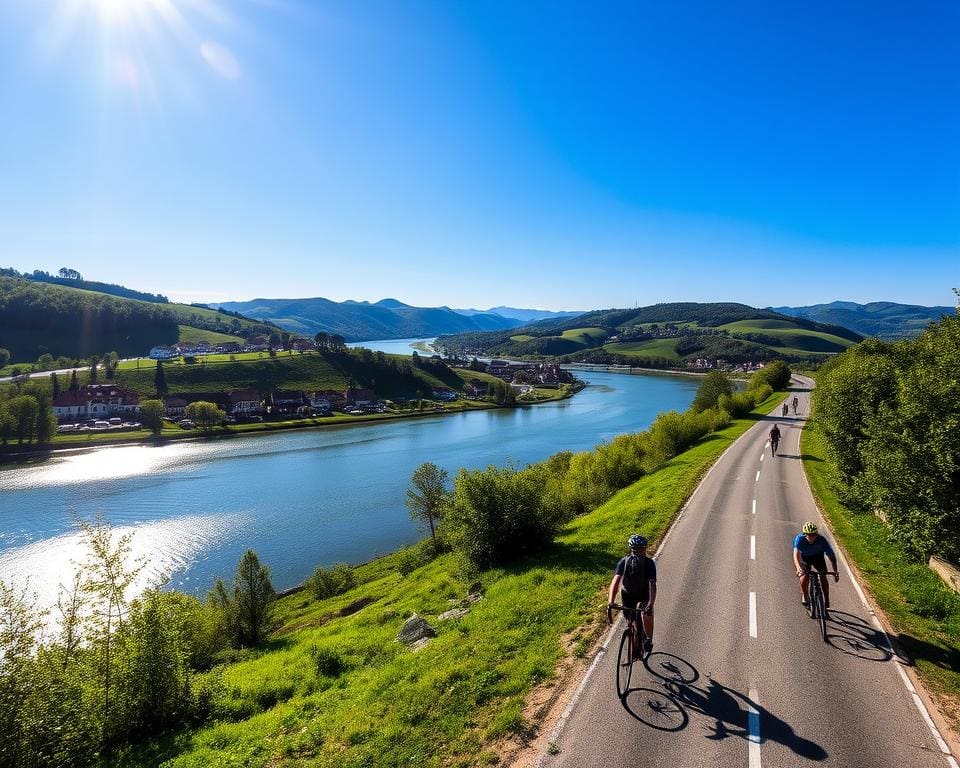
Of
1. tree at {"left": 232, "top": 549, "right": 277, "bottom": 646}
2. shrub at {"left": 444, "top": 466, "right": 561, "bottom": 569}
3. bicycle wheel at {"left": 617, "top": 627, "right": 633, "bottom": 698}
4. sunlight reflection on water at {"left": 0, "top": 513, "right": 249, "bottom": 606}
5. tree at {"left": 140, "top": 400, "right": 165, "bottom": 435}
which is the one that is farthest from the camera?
tree at {"left": 140, "top": 400, "right": 165, "bottom": 435}

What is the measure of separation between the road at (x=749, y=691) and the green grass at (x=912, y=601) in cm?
57

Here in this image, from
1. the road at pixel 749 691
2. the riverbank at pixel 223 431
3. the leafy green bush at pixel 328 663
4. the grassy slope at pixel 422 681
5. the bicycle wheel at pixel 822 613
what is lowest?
the riverbank at pixel 223 431

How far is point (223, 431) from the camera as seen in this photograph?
110062mm

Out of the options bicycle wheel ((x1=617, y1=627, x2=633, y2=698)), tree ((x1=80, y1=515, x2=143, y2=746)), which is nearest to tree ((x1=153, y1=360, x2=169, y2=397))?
tree ((x1=80, y1=515, x2=143, y2=746))

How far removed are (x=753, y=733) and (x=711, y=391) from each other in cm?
7668

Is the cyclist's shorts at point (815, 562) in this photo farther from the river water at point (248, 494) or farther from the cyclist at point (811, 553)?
the river water at point (248, 494)

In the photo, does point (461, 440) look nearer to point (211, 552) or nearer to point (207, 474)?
point (207, 474)

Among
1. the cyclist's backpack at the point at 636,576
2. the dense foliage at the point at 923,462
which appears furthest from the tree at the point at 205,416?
the dense foliage at the point at 923,462

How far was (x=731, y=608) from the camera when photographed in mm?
13586

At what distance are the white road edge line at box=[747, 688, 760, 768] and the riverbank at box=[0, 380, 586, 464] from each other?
114997 mm

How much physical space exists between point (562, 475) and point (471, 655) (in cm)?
3496

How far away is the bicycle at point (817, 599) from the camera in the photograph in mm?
11805

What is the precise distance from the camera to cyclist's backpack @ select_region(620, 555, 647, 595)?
991cm

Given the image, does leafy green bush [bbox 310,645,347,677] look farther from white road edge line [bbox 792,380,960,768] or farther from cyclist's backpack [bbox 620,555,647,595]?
white road edge line [bbox 792,380,960,768]
